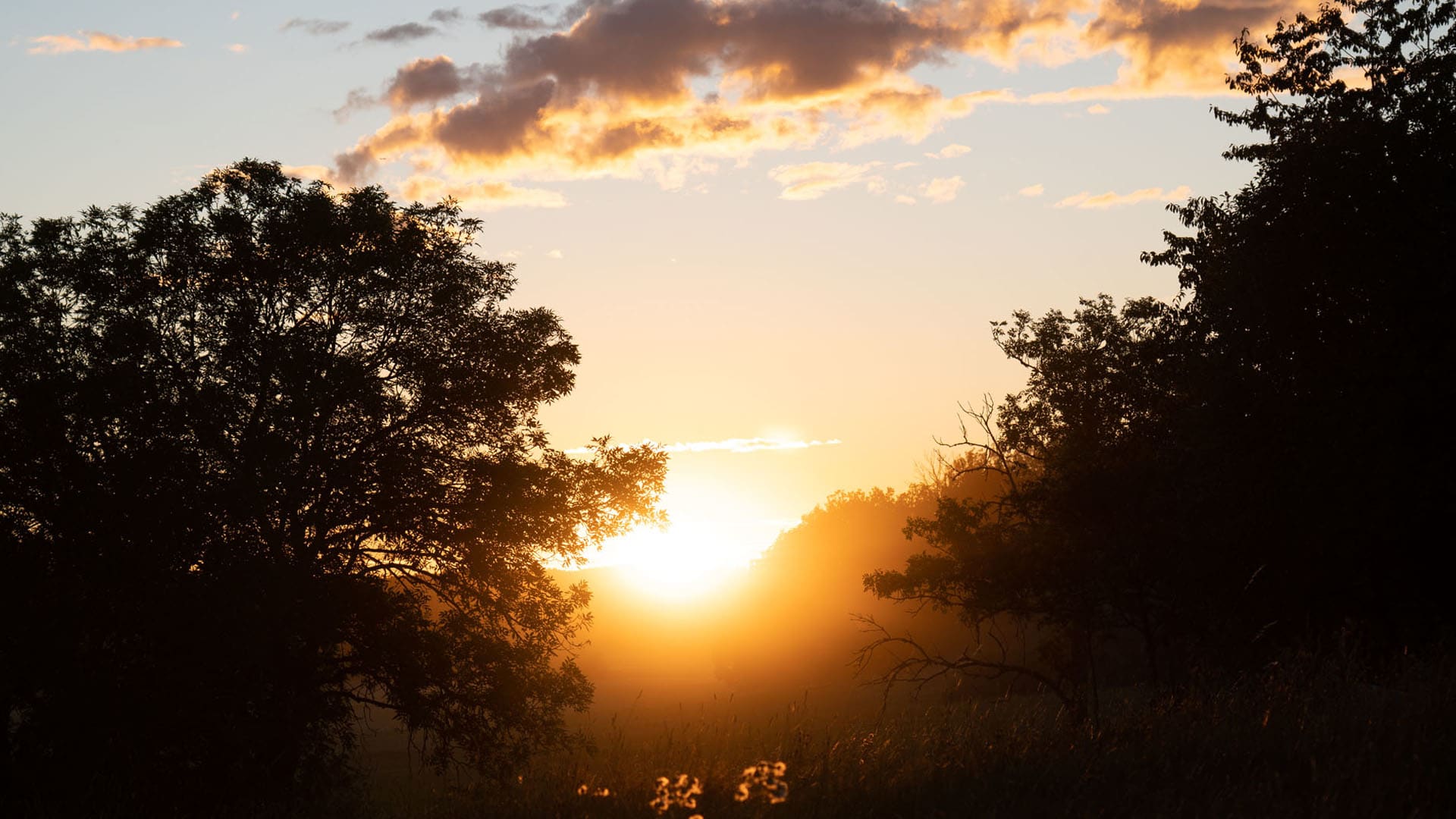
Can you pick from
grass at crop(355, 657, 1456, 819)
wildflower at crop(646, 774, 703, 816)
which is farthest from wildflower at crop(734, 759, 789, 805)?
wildflower at crop(646, 774, 703, 816)

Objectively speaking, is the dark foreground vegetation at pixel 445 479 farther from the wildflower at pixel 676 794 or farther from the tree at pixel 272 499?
the wildflower at pixel 676 794

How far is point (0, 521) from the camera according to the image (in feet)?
59.0

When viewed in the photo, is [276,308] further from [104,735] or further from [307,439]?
[104,735]

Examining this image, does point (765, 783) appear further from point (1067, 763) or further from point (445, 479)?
point (445, 479)

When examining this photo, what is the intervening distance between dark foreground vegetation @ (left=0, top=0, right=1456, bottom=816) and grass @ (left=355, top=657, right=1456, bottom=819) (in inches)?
183

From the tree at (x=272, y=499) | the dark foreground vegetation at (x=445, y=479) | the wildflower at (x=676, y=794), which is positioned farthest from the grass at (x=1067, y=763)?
the tree at (x=272, y=499)

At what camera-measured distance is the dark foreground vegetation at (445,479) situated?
1678 cm

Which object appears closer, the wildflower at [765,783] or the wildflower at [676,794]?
the wildflower at [765,783]

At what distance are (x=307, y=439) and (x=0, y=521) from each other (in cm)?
497

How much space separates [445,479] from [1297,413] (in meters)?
16.7

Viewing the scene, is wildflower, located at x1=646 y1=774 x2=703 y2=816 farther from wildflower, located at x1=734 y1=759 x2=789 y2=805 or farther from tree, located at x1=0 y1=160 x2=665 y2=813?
tree, located at x1=0 y1=160 x2=665 y2=813

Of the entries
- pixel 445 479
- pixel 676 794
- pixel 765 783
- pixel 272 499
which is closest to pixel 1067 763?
pixel 765 783

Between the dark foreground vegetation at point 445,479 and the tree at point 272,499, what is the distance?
65mm

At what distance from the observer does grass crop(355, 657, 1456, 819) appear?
21.9ft
